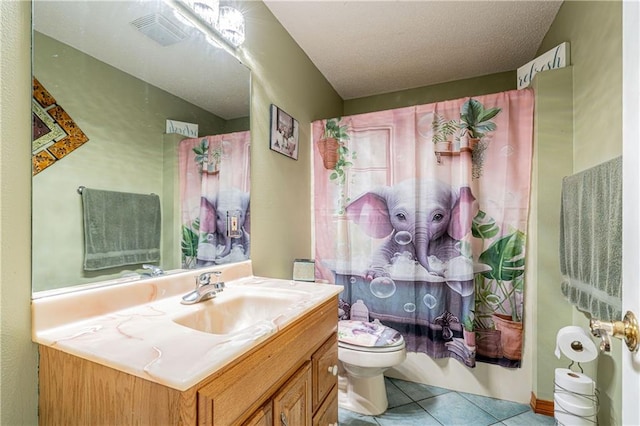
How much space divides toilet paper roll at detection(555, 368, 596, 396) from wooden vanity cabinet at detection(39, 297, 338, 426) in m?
1.29

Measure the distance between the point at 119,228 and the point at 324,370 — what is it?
91 centimetres

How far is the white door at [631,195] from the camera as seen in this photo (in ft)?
1.64

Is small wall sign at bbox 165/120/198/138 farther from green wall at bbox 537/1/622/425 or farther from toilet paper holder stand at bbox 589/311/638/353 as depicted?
green wall at bbox 537/1/622/425

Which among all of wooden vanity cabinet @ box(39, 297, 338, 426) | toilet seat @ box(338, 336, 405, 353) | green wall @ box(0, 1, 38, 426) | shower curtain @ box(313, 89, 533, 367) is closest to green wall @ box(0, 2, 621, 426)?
green wall @ box(0, 1, 38, 426)

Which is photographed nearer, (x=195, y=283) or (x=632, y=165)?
(x=632, y=165)

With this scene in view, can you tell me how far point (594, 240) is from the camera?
1232 millimetres

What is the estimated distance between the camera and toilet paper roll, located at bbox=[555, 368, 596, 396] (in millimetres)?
1363

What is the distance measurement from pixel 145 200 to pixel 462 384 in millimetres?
2174

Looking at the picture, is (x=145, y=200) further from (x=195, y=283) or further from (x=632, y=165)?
(x=632, y=165)

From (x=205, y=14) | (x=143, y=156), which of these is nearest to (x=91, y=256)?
(x=143, y=156)

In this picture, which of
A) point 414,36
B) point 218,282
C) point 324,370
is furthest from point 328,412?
point 414,36

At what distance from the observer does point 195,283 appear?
3.95 ft

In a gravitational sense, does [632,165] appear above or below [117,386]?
above

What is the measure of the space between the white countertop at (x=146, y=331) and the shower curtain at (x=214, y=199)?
0.20m
